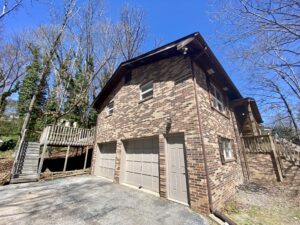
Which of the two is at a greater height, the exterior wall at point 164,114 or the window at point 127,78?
the window at point 127,78

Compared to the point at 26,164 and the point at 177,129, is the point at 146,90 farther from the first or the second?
the point at 26,164

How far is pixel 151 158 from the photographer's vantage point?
6.67 metres

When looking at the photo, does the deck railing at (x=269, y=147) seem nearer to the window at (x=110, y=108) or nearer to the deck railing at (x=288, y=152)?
the deck railing at (x=288, y=152)

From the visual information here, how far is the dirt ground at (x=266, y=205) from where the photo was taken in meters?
4.31

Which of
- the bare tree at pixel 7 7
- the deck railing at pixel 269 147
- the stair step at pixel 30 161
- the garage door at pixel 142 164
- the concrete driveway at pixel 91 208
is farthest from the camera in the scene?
the stair step at pixel 30 161

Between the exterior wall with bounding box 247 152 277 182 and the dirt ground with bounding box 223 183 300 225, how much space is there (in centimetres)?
72

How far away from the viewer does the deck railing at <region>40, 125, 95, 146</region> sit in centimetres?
994

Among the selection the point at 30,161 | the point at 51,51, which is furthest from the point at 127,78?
the point at 51,51

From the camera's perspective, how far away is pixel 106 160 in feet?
31.7

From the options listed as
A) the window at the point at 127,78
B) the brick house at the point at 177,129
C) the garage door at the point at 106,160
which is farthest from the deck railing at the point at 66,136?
the window at the point at 127,78

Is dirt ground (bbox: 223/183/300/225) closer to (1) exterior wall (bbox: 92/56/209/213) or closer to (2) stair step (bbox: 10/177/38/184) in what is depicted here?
(1) exterior wall (bbox: 92/56/209/213)

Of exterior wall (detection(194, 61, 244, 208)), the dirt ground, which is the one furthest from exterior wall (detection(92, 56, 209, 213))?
the dirt ground

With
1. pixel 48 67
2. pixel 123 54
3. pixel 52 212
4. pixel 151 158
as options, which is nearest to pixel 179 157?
pixel 151 158

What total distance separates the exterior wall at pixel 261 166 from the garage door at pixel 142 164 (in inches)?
234
